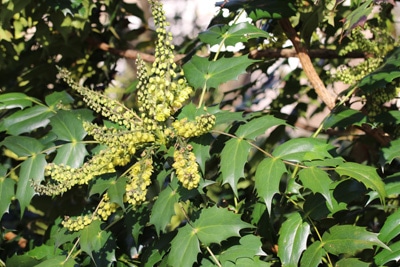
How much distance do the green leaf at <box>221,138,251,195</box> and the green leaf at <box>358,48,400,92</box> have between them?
0.41 metres

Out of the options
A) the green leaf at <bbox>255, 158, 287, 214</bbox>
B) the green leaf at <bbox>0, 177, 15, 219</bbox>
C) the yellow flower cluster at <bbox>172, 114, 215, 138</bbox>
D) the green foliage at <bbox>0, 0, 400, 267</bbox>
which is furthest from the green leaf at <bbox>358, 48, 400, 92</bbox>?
the green leaf at <bbox>0, 177, 15, 219</bbox>

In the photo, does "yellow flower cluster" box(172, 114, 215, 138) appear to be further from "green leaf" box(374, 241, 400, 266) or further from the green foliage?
"green leaf" box(374, 241, 400, 266)

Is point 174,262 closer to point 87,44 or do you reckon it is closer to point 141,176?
point 141,176

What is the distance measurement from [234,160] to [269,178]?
0.10m

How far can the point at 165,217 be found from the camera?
1552 millimetres

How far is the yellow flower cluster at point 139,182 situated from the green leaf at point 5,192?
433mm

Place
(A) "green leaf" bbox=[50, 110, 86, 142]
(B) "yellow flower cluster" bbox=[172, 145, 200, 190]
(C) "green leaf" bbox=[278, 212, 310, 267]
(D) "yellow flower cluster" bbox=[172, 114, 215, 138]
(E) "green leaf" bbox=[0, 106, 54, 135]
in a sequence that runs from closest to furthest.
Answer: (B) "yellow flower cluster" bbox=[172, 145, 200, 190] → (D) "yellow flower cluster" bbox=[172, 114, 215, 138] → (C) "green leaf" bbox=[278, 212, 310, 267] → (A) "green leaf" bbox=[50, 110, 86, 142] → (E) "green leaf" bbox=[0, 106, 54, 135]

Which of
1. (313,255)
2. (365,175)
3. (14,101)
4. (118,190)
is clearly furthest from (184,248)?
(14,101)

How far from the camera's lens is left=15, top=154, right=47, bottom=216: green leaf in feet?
5.99

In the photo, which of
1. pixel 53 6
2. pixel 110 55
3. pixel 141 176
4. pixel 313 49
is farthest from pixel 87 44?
pixel 141 176

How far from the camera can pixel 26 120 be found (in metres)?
2.00

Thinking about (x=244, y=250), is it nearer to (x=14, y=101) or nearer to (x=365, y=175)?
(x=365, y=175)

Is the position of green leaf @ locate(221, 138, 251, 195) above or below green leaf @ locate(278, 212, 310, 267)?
above

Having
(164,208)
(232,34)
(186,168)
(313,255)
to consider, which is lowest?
(313,255)
